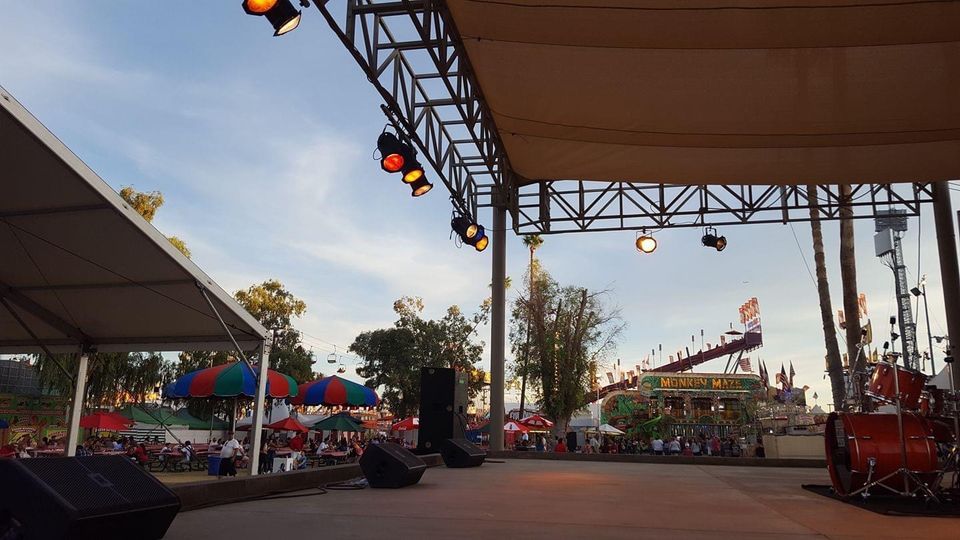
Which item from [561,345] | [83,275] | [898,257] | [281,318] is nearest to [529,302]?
[561,345]

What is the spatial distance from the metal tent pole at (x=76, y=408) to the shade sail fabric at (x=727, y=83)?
250 inches

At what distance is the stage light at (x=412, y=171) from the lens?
26.5 ft

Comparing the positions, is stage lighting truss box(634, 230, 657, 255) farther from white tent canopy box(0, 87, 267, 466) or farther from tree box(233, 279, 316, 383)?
tree box(233, 279, 316, 383)

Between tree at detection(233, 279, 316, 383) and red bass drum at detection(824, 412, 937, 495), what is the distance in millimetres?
26395

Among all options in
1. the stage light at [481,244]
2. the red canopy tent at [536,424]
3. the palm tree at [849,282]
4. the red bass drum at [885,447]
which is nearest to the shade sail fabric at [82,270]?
the stage light at [481,244]

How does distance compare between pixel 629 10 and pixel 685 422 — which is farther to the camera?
pixel 685 422

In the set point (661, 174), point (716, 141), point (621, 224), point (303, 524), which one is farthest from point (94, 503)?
point (621, 224)

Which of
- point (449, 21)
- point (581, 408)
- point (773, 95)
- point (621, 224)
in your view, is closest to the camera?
point (449, 21)

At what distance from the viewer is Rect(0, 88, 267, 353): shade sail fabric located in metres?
5.07

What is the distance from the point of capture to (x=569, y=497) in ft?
18.4

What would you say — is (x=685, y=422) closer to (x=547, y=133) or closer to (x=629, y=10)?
(x=547, y=133)

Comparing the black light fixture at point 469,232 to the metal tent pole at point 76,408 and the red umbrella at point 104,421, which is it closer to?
the metal tent pole at point 76,408

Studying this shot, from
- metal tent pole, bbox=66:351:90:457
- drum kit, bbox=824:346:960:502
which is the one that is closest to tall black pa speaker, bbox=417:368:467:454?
metal tent pole, bbox=66:351:90:457

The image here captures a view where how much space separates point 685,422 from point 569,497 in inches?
1023
